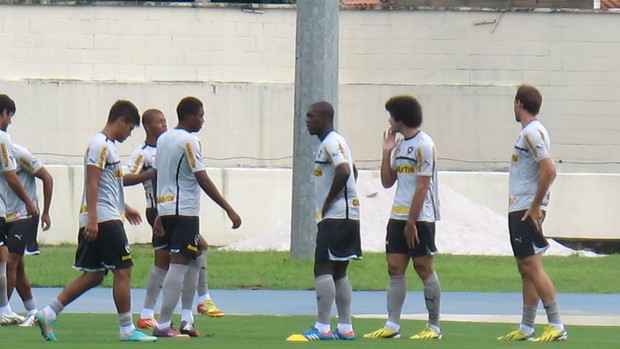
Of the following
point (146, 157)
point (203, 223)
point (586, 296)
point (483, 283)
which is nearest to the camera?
point (146, 157)

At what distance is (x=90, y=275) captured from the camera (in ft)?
38.1

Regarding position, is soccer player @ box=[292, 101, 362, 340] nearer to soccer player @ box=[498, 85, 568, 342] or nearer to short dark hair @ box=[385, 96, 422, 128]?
short dark hair @ box=[385, 96, 422, 128]

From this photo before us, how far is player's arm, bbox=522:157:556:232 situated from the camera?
11.5m

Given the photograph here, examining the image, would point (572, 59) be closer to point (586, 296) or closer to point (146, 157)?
point (586, 296)

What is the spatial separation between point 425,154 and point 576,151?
19.7 m

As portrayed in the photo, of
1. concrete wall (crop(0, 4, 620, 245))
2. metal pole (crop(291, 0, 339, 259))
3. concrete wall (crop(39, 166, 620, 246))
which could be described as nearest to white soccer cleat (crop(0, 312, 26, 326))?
metal pole (crop(291, 0, 339, 259))

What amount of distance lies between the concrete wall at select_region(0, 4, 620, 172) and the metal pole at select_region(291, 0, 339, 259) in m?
8.89

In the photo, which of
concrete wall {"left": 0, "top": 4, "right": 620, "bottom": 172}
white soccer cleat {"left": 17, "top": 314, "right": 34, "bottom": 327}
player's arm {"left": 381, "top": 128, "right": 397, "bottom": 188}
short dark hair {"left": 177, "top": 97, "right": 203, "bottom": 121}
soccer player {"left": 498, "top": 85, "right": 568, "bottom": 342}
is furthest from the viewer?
concrete wall {"left": 0, "top": 4, "right": 620, "bottom": 172}

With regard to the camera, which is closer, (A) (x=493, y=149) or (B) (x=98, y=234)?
(B) (x=98, y=234)

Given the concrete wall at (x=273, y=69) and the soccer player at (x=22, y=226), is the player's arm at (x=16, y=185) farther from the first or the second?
the concrete wall at (x=273, y=69)

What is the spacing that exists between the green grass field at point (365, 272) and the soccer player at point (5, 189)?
224 inches

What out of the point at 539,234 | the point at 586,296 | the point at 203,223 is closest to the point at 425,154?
the point at 539,234

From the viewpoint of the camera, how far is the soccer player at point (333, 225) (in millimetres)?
11617

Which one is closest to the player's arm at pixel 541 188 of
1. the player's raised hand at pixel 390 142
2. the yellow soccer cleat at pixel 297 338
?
the player's raised hand at pixel 390 142
